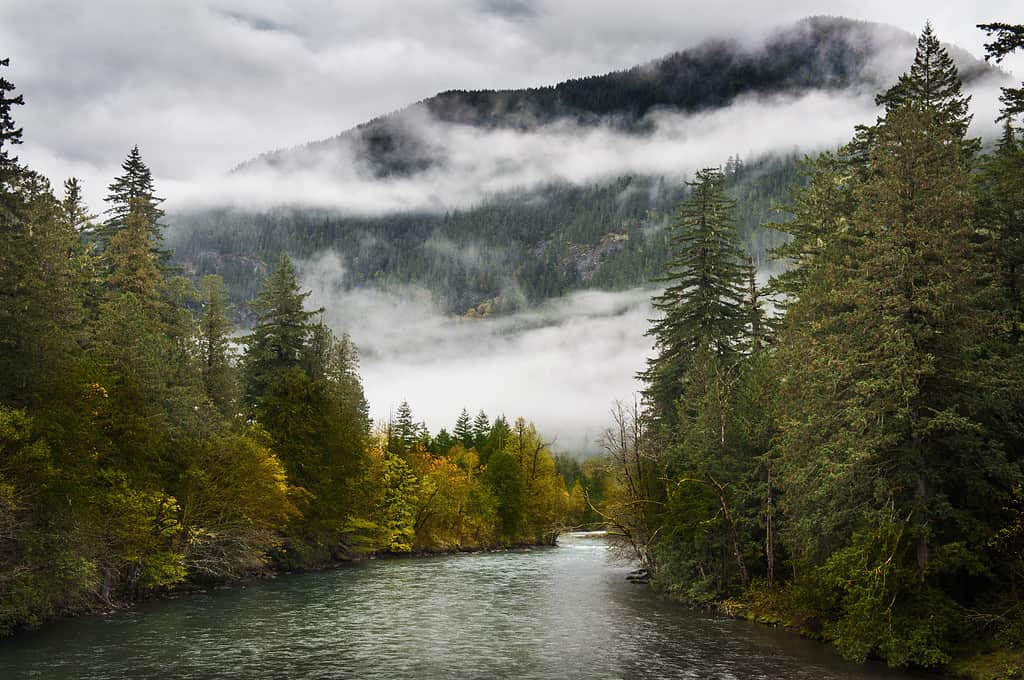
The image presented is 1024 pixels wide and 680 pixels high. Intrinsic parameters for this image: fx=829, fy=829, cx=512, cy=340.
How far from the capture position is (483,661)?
32.9m

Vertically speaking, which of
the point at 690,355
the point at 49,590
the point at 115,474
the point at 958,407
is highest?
the point at 690,355

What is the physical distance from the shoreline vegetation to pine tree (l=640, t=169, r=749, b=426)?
221 mm

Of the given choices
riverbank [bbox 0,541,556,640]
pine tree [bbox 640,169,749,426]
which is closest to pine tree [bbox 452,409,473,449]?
riverbank [bbox 0,541,556,640]

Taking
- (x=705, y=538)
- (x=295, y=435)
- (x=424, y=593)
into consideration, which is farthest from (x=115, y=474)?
(x=705, y=538)

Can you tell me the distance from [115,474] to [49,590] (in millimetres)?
8146

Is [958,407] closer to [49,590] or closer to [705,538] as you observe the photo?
[705,538]

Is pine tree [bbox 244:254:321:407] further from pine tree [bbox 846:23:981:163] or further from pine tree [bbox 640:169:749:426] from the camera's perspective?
pine tree [bbox 846:23:981:163]

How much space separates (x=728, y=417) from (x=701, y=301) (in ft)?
39.4

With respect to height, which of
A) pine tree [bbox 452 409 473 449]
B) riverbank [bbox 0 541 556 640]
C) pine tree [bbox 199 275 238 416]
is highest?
pine tree [bbox 199 275 238 416]

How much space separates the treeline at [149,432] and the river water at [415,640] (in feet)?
12.0

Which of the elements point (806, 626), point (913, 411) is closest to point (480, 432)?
point (806, 626)

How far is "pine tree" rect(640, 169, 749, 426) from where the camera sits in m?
56.2

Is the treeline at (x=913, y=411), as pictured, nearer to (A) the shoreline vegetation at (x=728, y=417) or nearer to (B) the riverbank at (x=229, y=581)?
(A) the shoreline vegetation at (x=728, y=417)

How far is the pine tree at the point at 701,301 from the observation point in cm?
5619
